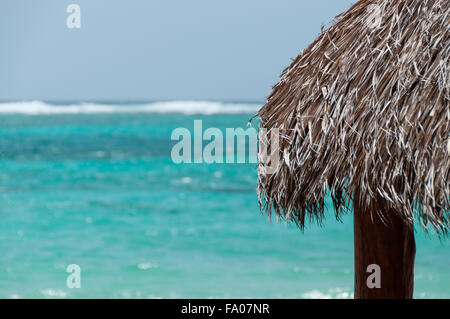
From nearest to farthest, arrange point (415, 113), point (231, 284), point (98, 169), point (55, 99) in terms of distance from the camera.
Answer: point (415, 113)
point (231, 284)
point (98, 169)
point (55, 99)

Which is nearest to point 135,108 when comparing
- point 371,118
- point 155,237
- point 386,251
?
point 155,237

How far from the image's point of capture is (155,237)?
1100 cm

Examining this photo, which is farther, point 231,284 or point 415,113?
point 231,284

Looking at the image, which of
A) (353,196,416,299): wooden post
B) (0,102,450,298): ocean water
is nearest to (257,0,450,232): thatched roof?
(353,196,416,299): wooden post

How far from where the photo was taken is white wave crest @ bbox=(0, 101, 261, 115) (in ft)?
106

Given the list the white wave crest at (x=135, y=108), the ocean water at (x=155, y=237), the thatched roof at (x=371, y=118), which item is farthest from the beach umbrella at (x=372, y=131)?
the white wave crest at (x=135, y=108)

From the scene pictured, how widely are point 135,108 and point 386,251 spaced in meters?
31.7

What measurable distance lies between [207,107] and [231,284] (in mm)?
26257

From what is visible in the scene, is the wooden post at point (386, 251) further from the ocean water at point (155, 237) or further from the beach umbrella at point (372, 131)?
the ocean water at point (155, 237)

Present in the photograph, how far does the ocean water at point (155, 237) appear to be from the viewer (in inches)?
314

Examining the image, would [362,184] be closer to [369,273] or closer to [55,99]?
[369,273]

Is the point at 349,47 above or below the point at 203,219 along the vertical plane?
below
